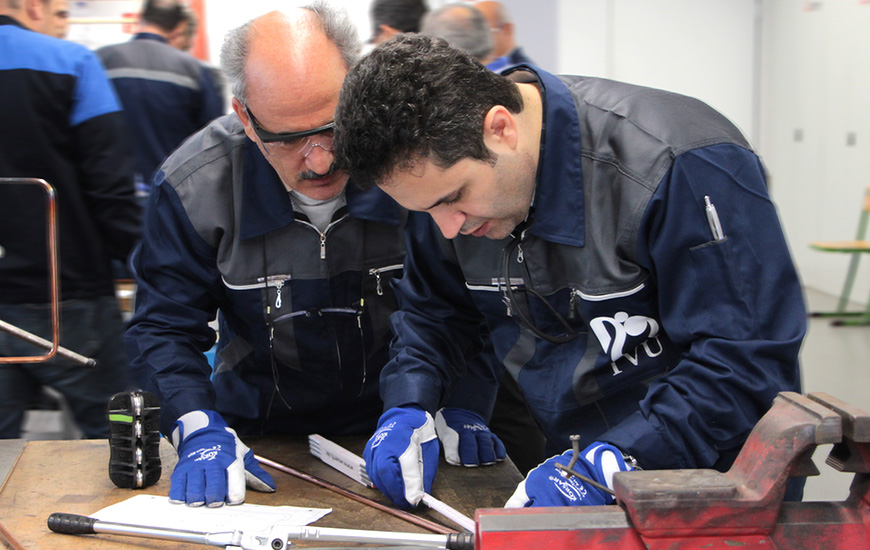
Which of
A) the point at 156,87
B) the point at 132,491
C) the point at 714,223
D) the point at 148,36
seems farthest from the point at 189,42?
the point at 714,223

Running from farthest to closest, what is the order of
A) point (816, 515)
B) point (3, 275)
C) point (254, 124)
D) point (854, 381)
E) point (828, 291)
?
point (828, 291) < point (854, 381) < point (3, 275) < point (254, 124) < point (816, 515)

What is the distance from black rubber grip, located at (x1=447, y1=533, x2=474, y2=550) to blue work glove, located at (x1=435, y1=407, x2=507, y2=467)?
1.35 ft

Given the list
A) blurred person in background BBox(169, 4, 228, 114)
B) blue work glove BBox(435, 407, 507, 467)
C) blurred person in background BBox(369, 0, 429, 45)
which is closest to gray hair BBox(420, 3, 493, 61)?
blurred person in background BBox(369, 0, 429, 45)

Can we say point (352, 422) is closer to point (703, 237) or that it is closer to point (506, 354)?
point (506, 354)

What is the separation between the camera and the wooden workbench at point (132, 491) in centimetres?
119

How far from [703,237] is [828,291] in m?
5.38

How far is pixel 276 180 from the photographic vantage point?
1.57 meters

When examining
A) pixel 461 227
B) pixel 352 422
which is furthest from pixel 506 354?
pixel 352 422

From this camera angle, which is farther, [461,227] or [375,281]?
[375,281]

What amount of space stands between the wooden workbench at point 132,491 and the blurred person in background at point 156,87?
173 centimetres

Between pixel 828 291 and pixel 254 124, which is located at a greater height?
pixel 254 124

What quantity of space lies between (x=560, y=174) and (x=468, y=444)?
0.55 m

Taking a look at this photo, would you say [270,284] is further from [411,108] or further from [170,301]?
[411,108]

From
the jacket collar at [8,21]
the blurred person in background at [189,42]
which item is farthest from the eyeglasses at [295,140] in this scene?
the blurred person in background at [189,42]
